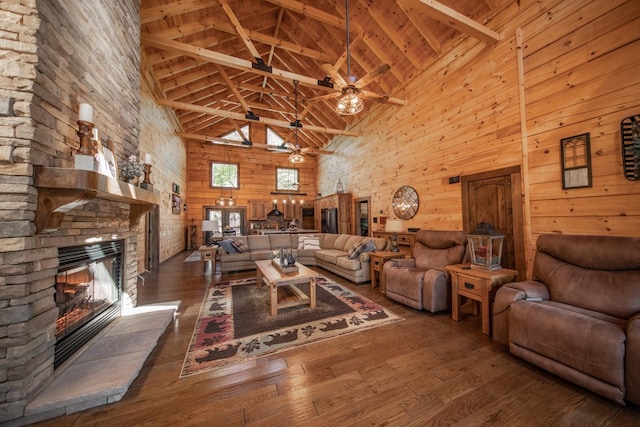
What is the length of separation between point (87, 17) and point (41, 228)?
1.92 meters

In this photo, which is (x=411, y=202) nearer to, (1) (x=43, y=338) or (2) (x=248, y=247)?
(2) (x=248, y=247)

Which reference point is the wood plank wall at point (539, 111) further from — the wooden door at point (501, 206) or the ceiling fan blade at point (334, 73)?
the ceiling fan blade at point (334, 73)

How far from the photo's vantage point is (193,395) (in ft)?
5.41

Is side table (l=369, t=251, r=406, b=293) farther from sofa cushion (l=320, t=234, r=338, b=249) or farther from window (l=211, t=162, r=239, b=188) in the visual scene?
window (l=211, t=162, r=239, b=188)

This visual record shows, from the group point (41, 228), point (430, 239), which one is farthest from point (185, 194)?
point (430, 239)

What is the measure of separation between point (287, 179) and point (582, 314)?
10.5 metres

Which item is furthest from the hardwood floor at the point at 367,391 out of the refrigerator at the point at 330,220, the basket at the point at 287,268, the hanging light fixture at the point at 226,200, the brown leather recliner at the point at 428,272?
the hanging light fixture at the point at 226,200

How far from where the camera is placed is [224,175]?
10.3 metres

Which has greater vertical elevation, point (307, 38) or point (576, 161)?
point (307, 38)

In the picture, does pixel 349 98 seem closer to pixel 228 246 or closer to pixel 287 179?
pixel 228 246

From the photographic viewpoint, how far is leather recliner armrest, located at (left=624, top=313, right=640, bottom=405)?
4.61 feet

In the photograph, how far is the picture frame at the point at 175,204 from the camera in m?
7.30

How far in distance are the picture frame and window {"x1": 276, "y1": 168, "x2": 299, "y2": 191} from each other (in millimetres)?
4427

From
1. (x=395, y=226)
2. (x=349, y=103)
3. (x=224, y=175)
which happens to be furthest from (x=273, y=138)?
(x=395, y=226)
